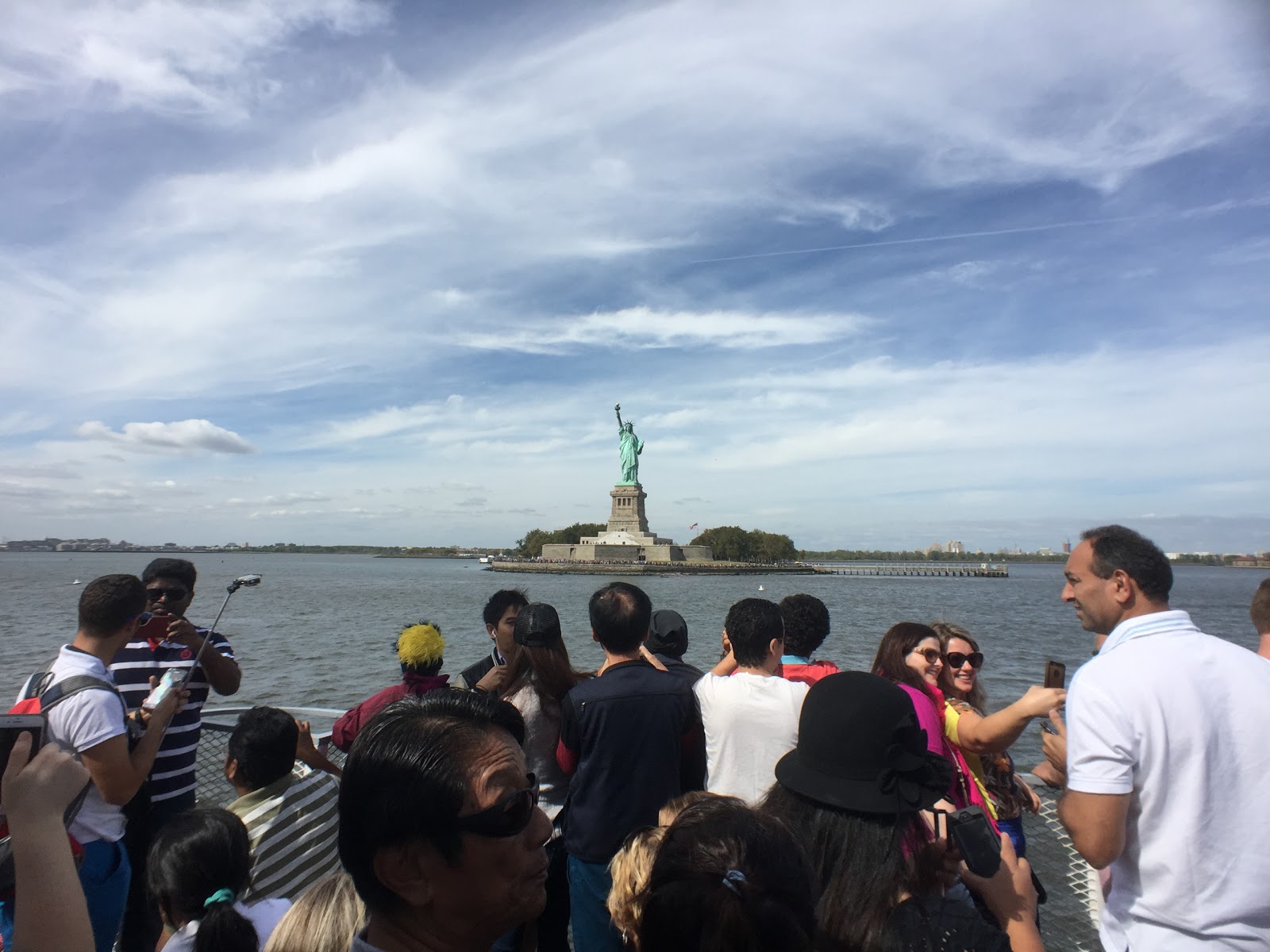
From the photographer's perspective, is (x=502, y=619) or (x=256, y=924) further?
(x=502, y=619)

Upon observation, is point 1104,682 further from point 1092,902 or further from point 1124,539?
point 1092,902

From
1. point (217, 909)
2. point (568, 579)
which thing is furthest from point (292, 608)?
point (217, 909)

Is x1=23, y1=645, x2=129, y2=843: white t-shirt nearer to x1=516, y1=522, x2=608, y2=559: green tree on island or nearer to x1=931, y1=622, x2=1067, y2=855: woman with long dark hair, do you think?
x1=931, y1=622, x2=1067, y2=855: woman with long dark hair

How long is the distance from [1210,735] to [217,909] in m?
2.86

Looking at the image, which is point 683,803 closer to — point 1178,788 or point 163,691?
point 1178,788

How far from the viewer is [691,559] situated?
75.2m

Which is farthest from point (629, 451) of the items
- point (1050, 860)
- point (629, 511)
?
point (1050, 860)

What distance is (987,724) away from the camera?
2.77m

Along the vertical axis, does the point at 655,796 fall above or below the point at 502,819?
below

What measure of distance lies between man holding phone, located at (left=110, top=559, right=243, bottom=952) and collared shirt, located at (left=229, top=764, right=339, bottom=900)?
840 mm

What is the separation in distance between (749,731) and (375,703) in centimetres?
175

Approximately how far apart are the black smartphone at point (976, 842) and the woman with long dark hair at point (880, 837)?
87 millimetres

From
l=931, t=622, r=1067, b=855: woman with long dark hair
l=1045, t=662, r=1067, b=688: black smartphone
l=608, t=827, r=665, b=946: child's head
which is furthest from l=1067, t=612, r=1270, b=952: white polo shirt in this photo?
l=608, t=827, r=665, b=946: child's head

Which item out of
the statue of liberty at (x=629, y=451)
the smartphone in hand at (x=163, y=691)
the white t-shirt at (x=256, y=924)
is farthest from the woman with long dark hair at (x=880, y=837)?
the statue of liberty at (x=629, y=451)
